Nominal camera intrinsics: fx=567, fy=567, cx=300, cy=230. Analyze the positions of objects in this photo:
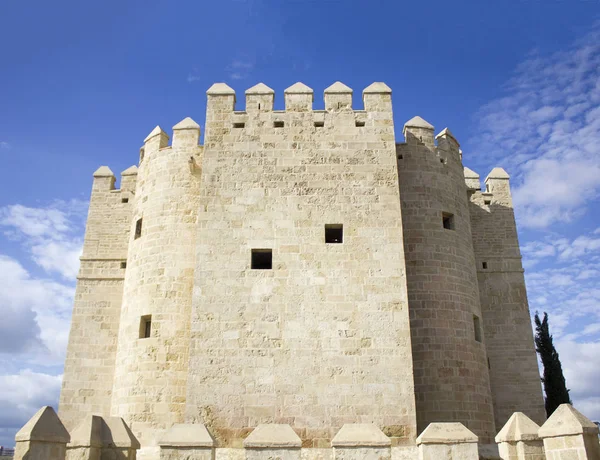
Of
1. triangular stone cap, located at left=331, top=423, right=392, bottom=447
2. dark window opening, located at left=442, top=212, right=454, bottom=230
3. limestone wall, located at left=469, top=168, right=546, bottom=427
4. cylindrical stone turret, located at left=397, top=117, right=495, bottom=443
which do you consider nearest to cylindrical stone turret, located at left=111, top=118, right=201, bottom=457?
triangular stone cap, located at left=331, top=423, right=392, bottom=447

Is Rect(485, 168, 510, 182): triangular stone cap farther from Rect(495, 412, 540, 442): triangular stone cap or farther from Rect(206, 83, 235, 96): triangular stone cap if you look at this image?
Rect(495, 412, 540, 442): triangular stone cap

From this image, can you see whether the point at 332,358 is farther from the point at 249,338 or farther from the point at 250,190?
the point at 250,190

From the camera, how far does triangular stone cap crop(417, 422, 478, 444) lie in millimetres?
9391

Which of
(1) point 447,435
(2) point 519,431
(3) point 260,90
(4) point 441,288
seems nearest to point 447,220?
(4) point 441,288

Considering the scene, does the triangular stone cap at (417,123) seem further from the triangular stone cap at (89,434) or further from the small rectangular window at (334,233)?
the triangular stone cap at (89,434)

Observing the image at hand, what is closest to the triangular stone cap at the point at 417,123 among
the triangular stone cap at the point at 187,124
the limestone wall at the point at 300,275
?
the limestone wall at the point at 300,275

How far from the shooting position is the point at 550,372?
21266 millimetres

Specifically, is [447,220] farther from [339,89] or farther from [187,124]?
[187,124]

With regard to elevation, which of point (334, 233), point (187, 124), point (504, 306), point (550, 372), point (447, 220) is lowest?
point (550, 372)

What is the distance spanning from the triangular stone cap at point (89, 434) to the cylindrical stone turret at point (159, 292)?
296cm

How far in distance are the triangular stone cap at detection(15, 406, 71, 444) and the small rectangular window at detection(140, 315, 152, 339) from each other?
15.9 ft

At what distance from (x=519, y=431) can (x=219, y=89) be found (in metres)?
10.7

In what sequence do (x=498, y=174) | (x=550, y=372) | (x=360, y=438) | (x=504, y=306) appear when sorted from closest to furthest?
(x=360, y=438)
(x=504, y=306)
(x=498, y=174)
(x=550, y=372)

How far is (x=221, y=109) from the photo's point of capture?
48.4ft
